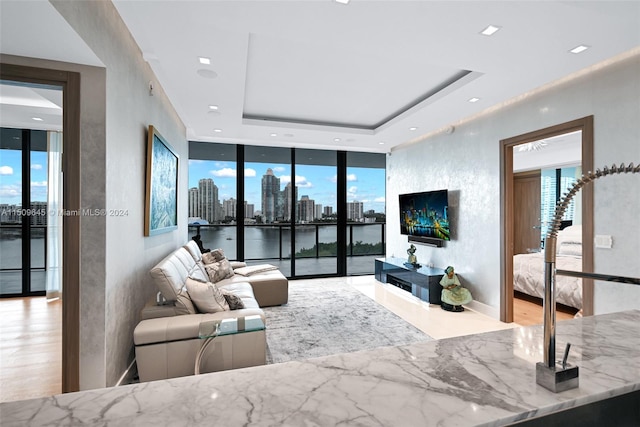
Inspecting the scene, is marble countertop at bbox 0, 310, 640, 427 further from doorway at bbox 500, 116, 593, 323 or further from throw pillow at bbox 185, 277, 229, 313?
doorway at bbox 500, 116, 593, 323

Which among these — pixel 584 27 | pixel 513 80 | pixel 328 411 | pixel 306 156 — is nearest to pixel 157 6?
pixel 328 411

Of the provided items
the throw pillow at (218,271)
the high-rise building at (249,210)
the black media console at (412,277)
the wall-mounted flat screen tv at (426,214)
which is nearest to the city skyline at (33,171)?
the throw pillow at (218,271)

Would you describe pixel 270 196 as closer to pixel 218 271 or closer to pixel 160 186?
pixel 218 271

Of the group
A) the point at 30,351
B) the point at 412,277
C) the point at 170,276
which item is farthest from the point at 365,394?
the point at 412,277

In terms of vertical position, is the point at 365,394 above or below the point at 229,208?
below

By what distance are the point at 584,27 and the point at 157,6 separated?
2705 mm

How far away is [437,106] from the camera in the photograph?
11.8 ft

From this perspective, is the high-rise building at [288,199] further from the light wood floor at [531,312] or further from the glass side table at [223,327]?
the light wood floor at [531,312]

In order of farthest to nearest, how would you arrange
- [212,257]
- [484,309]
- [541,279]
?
[212,257] < [541,279] < [484,309]

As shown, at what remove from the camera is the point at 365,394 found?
71cm

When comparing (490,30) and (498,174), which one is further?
(498,174)

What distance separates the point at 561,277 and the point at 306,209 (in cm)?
415

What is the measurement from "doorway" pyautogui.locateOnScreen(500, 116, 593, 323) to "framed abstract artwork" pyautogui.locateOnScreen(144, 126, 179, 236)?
378cm

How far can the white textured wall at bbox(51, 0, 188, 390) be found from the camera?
190cm
